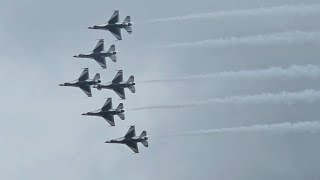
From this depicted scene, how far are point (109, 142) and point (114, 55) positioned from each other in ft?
42.3

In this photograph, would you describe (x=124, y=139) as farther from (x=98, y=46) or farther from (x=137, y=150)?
(x=98, y=46)

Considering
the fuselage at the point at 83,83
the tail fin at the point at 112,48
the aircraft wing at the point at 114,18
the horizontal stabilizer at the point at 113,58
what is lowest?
the fuselage at the point at 83,83

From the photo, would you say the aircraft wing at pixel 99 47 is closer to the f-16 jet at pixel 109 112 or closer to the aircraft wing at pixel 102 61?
the aircraft wing at pixel 102 61

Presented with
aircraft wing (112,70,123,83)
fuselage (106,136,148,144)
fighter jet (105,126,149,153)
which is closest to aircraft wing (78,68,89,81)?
aircraft wing (112,70,123,83)

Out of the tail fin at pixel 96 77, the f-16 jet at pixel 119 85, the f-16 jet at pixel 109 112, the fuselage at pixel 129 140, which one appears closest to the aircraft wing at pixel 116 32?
the f-16 jet at pixel 119 85

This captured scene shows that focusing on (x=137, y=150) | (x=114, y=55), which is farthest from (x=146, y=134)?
(x=114, y=55)

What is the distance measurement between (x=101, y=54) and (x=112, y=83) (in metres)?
5.48

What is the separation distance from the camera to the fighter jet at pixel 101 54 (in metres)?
132

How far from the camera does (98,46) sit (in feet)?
441

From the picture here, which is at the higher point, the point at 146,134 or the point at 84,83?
the point at 84,83

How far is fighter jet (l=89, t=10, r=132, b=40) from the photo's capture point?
129625mm

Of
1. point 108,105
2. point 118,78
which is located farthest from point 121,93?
point 108,105

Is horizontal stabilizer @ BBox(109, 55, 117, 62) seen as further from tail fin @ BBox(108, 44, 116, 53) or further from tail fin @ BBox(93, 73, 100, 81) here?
tail fin @ BBox(93, 73, 100, 81)

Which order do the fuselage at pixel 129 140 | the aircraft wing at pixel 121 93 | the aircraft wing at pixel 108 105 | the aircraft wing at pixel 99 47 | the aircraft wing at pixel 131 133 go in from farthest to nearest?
the aircraft wing at pixel 99 47, the aircraft wing at pixel 108 105, the aircraft wing at pixel 121 93, the aircraft wing at pixel 131 133, the fuselage at pixel 129 140
